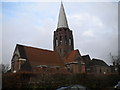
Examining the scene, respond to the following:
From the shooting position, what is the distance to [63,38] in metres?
54.1

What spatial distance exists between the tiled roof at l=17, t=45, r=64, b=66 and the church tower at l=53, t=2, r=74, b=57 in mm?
3380

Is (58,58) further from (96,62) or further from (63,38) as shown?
(96,62)

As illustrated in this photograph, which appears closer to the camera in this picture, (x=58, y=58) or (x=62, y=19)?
(x=58, y=58)

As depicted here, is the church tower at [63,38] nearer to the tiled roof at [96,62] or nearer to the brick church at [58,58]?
the brick church at [58,58]

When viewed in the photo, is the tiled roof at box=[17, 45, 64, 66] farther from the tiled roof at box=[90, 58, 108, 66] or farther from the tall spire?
the tiled roof at box=[90, 58, 108, 66]

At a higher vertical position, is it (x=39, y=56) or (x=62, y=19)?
(x=62, y=19)

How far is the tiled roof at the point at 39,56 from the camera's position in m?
42.6

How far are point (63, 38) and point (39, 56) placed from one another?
11.6m

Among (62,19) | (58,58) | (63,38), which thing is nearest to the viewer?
(58,58)

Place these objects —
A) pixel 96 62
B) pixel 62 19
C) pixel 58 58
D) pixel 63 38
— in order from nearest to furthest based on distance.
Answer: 1. pixel 58 58
2. pixel 63 38
3. pixel 62 19
4. pixel 96 62

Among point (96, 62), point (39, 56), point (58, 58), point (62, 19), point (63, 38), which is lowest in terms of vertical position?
point (96, 62)

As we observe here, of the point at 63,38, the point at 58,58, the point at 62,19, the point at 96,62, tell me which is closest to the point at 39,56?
the point at 58,58

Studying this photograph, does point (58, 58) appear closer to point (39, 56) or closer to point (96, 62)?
point (39, 56)

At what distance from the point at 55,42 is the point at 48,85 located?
32.0 meters
